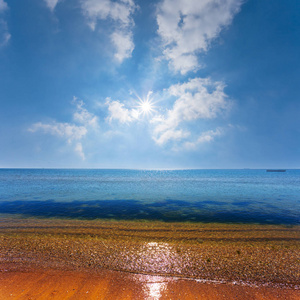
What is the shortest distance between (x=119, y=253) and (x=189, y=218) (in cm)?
1195

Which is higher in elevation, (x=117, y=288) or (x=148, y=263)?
(x=117, y=288)

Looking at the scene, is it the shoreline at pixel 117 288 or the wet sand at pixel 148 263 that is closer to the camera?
the shoreline at pixel 117 288

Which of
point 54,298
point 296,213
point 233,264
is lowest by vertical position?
point 296,213

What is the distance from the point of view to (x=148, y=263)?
8609mm

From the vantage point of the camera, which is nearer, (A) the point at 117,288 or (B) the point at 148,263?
(A) the point at 117,288

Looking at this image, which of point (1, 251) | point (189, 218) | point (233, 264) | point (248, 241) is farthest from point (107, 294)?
point (189, 218)

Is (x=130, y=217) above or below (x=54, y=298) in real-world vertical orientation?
below

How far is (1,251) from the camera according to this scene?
32.4ft

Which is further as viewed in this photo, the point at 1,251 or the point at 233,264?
the point at 1,251

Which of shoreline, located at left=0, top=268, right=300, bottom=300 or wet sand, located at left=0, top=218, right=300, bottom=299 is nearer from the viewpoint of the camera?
shoreline, located at left=0, top=268, right=300, bottom=300

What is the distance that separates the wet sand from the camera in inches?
253

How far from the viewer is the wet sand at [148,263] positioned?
6426 mm

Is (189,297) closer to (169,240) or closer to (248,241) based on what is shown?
(169,240)

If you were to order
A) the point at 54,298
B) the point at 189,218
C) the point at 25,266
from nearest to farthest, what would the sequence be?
the point at 54,298 < the point at 25,266 < the point at 189,218
